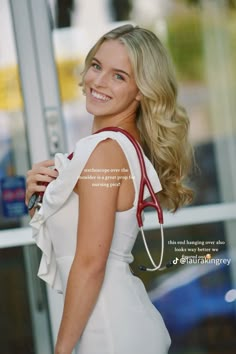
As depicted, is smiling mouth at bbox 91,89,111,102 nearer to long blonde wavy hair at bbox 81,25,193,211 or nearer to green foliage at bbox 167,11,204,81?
long blonde wavy hair at bbox 81,25,193,211

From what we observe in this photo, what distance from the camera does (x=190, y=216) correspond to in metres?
3.67

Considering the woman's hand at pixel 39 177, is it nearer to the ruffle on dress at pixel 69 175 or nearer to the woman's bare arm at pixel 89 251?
the ruffle on dress at pixel 69 175

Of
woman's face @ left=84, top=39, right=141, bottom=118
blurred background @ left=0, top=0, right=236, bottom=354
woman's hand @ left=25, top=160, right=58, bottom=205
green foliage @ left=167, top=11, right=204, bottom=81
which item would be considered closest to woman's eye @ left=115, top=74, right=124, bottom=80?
woman's face @ left=84, top=39, right=141, bottom=118

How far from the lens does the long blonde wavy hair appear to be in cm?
206

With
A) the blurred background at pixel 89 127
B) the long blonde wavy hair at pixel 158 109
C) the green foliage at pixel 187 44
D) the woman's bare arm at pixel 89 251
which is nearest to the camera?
the woman's bare arm at pixel 89 251

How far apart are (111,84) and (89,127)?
5.20 feet

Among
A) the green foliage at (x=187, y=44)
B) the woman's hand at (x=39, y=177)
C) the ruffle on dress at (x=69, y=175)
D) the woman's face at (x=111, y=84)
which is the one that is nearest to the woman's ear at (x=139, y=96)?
the woman's face at (x=111, y=84)

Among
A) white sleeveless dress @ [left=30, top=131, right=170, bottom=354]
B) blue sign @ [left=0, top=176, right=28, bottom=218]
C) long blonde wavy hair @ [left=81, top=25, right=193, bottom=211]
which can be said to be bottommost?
blue sign @ [left=0, top=176, right=28, bottom=218]

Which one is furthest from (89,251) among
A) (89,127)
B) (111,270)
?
(89,127)

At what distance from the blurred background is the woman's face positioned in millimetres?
1260

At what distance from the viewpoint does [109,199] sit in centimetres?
197

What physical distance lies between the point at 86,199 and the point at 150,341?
382mm

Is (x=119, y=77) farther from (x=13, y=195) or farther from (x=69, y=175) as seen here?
(x=13, y=195)

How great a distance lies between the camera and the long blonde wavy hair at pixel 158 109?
81.2 inches
